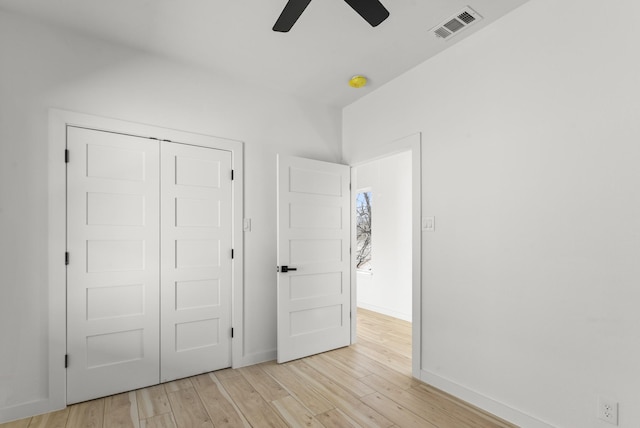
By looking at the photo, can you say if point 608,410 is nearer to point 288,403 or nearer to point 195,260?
point 288,403

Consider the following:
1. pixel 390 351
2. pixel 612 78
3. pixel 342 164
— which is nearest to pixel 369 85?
pixel 342 164

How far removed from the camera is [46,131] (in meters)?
2.27

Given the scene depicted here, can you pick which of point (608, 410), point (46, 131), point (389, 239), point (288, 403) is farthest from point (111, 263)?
point (389, 239)

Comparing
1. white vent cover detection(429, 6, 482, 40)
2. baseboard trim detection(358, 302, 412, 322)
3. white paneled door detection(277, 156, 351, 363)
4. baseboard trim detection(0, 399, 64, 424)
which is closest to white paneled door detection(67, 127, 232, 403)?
baseboard trim detection(0, 399, 64, 424)

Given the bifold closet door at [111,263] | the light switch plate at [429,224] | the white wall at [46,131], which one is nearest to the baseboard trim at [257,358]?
the white wall at [46,131]

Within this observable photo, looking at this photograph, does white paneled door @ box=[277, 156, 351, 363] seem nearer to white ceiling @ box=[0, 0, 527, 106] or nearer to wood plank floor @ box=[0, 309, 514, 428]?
wood plank floor @ box=[0, 309, 514, 428]

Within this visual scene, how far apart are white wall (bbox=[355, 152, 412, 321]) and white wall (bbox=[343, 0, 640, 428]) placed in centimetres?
197

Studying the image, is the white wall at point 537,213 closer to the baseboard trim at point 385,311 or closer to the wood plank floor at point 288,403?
the wood plank floor at point 288,403

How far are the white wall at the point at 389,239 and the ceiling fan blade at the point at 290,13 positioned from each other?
2.80 metres

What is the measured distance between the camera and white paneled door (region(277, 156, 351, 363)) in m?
3.12

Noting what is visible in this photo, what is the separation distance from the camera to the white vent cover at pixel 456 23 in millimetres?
2172

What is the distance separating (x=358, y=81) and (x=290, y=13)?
148 cm

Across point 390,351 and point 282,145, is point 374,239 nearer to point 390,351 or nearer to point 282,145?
point 390,351

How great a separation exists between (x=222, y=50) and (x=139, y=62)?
2.26ft
